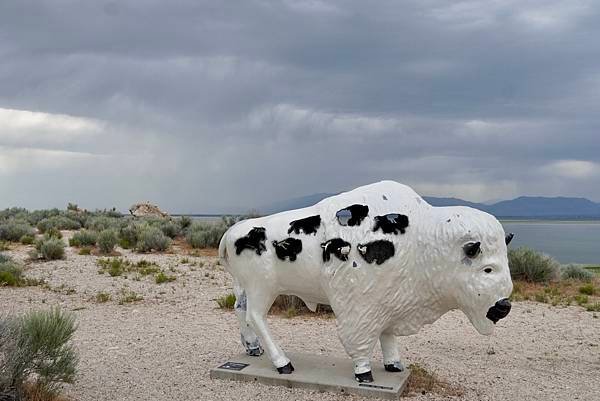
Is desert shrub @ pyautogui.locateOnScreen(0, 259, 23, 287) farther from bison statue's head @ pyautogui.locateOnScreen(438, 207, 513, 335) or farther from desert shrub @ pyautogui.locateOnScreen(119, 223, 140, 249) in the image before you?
bison statue's head @ pyautogui.locateOnScreen(438, 207, 513, 335)

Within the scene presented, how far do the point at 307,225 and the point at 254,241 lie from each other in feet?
1.94

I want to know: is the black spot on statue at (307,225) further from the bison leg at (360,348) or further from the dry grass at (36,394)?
the dry grass at (36,394)

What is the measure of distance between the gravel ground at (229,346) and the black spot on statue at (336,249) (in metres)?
1.37

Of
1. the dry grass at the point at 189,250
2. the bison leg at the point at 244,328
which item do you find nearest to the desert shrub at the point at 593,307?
the bison leg at the point at 244,328

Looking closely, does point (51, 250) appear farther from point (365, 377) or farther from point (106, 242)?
point (365, 377)

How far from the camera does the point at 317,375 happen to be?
227 inches

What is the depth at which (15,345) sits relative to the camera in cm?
480

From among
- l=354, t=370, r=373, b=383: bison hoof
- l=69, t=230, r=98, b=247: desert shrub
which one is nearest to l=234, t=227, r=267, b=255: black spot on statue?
l=354, t=370, r=373, b=383: bison hoof

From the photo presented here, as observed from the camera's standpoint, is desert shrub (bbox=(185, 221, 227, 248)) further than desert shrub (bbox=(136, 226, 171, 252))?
Yes

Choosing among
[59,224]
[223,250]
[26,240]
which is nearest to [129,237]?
[26,240]

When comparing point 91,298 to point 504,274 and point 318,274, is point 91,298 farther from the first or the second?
point 504,274

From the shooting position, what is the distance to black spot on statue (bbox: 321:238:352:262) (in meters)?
5.22

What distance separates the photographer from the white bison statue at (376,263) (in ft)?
16.3

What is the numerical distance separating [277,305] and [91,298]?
371cm
